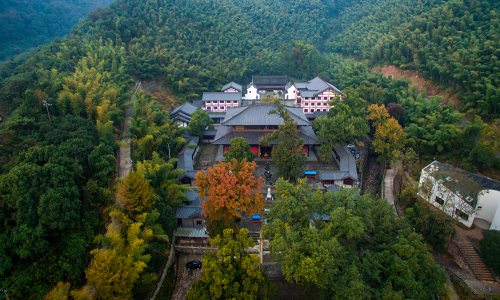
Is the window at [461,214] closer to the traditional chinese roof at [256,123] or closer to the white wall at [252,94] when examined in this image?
the traditional chinese roof at [256,123]

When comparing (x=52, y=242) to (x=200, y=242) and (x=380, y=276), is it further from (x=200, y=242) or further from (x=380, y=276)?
(x=380, y=276)

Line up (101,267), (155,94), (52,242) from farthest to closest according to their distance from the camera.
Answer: (155,94) → (52,242) → (101,267)

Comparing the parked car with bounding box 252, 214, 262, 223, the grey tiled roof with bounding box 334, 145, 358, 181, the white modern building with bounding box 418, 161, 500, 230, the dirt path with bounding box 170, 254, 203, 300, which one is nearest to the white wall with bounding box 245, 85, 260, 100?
the grey tiled roof with bounding box 334, 145, 358, 181

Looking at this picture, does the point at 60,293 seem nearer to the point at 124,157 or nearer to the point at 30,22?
the point at 124,157

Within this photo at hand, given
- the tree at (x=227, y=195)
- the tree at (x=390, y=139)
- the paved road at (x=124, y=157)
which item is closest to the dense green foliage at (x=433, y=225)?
the tree at (x=390, y=139)

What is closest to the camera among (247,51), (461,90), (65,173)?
(65,173)

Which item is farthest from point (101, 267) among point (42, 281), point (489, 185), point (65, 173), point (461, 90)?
point (461, 90)

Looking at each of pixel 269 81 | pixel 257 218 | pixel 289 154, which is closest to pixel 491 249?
pixel 289 154
